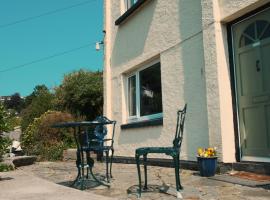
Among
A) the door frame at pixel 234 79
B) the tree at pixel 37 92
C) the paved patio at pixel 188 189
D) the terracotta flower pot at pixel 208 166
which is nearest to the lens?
the paved patio at pixel 188 189

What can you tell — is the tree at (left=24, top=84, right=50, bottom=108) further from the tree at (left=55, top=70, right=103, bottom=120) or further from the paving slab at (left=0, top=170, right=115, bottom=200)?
the paving slab at (left=0, top=170, right=115, bottom=200)

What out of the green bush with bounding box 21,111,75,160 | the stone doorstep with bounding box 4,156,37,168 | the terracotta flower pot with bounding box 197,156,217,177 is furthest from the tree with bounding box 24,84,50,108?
the terracotta flower pot with bounding box 197,156,217,177

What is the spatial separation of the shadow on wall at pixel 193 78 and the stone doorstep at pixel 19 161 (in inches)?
180

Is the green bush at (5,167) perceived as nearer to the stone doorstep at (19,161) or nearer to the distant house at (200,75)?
the stone doorstep at (19,161)

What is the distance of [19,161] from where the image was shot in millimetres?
10344

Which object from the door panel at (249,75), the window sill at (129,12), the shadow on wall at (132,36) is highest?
the window sill at (129,12)

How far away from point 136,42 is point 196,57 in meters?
2.95

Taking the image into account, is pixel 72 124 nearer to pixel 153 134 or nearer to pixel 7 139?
pixel 7 139

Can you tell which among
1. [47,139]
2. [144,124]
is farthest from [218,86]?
[47,139]

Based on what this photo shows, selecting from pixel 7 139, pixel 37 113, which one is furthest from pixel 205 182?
pixel 37 113

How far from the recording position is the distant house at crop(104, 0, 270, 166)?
6.37m

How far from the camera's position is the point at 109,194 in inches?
202

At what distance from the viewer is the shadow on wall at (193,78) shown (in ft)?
23.8

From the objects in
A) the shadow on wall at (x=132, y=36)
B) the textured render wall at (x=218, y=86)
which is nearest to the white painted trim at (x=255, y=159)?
the textured render wall at (x=218, y=86)
